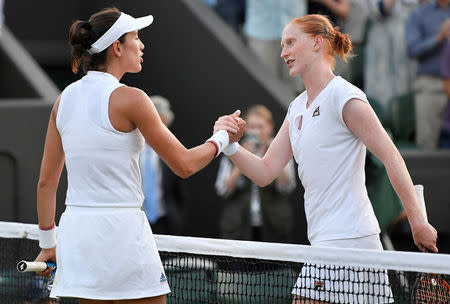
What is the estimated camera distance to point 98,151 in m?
3.64

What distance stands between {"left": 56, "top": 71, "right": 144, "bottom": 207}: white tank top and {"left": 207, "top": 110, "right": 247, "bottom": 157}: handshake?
43 cm

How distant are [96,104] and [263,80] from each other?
17.9ft

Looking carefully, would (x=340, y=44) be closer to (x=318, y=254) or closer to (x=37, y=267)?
(x=318, y=254)

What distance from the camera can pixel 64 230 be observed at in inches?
147

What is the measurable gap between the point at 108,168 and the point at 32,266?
617 millimetres

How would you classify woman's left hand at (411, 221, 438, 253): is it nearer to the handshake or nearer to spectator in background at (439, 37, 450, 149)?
the handshake

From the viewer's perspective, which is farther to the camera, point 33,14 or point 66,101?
point 33,14

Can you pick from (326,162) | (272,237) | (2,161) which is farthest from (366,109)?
(2,161)

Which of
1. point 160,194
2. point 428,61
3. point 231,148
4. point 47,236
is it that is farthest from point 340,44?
point 428,61

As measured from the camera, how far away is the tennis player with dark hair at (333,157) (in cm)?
383

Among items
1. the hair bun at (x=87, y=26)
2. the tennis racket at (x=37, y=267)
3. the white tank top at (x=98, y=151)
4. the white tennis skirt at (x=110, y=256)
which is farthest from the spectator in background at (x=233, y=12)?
the white tennis skirt at (x=110, y=256)

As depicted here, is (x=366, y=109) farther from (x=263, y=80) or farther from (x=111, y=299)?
(x=263, y=80)

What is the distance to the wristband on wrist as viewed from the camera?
407cm

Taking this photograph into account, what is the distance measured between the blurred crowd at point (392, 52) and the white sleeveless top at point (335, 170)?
4.96 m
